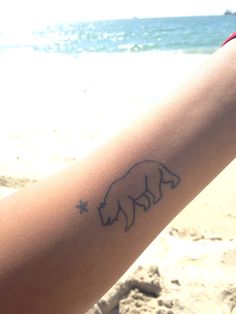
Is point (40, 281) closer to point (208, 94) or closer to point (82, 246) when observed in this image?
point (82, 246)

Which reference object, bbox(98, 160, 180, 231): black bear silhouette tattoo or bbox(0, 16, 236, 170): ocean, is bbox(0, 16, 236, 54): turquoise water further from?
bbox(98, 160, 180, 231): black bear silhouette tattoo

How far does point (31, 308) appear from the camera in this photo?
557 millimetres

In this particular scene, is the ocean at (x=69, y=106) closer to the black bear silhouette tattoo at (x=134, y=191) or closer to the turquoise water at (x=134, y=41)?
the black bear silhouette tattoo at (x=134, y=191)

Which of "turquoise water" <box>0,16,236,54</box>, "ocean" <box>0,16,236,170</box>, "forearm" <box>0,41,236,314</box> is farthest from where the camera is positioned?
"turquoise water" <box>0,16,236,54</box>

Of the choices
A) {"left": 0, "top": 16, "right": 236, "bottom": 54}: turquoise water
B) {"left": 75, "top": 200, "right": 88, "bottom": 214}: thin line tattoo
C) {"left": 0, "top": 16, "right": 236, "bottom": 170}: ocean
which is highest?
{"left": 0, "top": 16, "right": 236, "bottom": 54}: turquoise water

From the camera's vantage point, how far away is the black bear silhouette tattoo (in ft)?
2.02

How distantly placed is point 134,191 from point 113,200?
0.12 ft

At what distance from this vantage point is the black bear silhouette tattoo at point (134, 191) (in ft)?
2.02

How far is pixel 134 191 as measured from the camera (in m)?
0.63

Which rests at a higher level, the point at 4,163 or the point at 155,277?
the point at 4,163

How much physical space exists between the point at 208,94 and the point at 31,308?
1.38ft

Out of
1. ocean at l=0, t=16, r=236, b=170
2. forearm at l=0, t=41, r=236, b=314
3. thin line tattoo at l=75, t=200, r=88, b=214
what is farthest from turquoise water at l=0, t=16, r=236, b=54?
thin line tattoo at l=75, t=200, r=88, b=214

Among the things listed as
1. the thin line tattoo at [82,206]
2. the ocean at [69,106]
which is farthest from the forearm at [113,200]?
the ocean at [69,106]

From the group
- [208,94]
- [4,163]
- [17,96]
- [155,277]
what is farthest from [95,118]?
[208,94]
